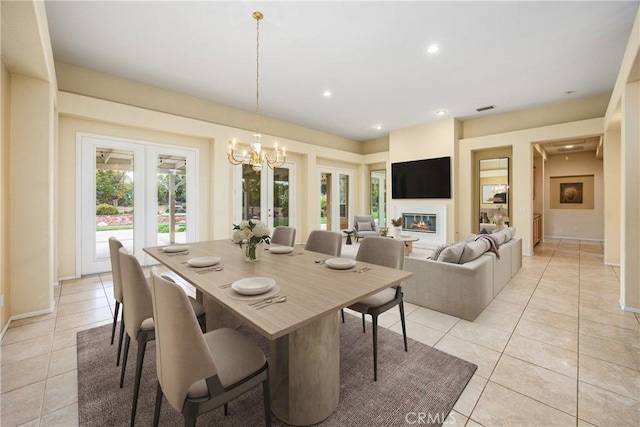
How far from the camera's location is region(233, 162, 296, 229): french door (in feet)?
19.5

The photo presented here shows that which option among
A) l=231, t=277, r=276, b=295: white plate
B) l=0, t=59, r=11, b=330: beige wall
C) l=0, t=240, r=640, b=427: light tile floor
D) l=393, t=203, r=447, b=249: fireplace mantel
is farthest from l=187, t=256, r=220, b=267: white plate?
l=393, t=203, r=447, b=249: fireplace mantel

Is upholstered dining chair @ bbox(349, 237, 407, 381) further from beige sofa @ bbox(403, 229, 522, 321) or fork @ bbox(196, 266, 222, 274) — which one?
fork @ bbox(196, 266, 222, 274)

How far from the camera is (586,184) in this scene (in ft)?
25.7

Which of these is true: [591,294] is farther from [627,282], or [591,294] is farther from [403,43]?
[403,43]

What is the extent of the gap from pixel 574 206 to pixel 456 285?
26.4ft

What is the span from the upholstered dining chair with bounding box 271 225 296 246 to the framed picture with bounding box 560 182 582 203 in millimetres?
9105

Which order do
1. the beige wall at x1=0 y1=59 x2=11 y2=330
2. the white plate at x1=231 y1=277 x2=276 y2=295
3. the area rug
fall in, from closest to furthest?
the white plate at x1=231 y1=277 x2=276 y2=295, the area rug, the beige wall at x1=0 y1=59 x2=11 y2=330

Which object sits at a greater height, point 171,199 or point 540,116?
point 540,116

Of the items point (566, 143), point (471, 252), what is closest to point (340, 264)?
point (471, 252)

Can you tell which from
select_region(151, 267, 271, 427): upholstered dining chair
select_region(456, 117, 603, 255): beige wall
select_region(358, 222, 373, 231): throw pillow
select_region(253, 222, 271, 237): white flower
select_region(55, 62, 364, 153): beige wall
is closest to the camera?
select_region(151, 267, 271, 427): upholstered dining chair

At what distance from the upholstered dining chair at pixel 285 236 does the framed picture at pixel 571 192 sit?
911 cm

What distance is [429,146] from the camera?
6801mm

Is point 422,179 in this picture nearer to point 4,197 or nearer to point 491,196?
point 491,196

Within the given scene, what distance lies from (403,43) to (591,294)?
392 centimetres
